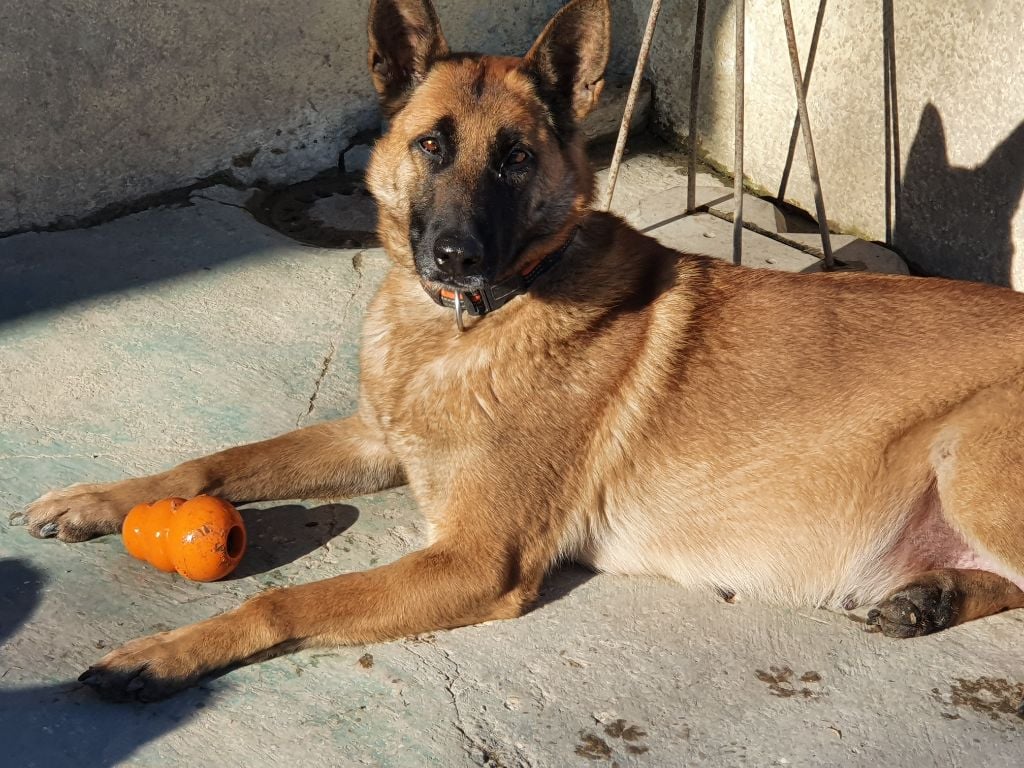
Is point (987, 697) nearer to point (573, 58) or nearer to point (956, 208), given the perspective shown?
point (573, 58)

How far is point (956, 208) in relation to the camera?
477 cm

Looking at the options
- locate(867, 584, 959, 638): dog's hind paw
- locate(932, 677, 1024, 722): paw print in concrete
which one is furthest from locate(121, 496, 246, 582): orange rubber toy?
locate(932, 677, 1024, 722): paw print in concrete

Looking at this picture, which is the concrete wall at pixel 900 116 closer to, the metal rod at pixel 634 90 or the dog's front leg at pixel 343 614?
the metal rod at pixel 634 90

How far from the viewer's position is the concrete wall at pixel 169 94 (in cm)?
492

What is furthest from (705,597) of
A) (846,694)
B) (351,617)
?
(351,617)

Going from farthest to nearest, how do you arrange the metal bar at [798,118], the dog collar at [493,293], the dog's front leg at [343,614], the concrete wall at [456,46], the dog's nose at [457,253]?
the metal bar at [798,118] < the concrete wall at [456,46] < the dog collar at [493,293] < the dog's nose at [457,253] < the dog's front leg at [343,614]

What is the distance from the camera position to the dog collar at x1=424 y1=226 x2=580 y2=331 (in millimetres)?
3238

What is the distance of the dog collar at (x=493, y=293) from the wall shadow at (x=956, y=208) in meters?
2.25

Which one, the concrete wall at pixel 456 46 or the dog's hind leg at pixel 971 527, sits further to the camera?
the concrete wall at pixel 456 46

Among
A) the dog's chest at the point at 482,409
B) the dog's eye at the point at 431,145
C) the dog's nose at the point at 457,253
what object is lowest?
the dog's chest at the point at 482,409

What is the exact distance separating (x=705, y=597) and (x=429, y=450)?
0.95m

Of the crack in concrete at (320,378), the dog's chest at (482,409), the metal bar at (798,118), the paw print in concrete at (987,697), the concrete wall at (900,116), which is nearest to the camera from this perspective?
the paw print in concrete at (987,697)

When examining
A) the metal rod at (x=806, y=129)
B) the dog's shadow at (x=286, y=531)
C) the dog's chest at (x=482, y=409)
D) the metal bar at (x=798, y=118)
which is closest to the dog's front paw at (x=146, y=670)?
the dog's shadow at (x=286, y=531)

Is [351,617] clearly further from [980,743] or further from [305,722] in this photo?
[980,743]
